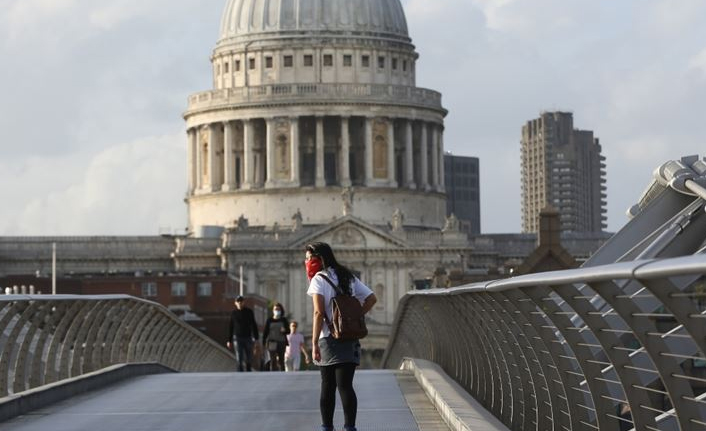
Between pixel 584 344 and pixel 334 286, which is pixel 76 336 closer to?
pixel 334 286

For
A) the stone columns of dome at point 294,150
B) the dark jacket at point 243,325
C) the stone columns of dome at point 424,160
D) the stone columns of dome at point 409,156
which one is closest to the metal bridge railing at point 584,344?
the dark jacket at point 243,325

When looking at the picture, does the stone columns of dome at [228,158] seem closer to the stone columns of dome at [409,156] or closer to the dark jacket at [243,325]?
the stone columns of dome at [409,156]

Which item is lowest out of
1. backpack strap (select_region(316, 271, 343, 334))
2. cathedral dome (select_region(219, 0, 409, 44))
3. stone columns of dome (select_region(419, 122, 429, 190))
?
backpack strap (select_region(316, 271, 343, 334))

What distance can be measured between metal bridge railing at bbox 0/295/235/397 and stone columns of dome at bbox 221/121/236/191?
126050 mm

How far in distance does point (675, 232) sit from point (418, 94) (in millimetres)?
153415

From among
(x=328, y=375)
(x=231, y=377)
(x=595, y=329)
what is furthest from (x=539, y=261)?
(x=595, y=329)

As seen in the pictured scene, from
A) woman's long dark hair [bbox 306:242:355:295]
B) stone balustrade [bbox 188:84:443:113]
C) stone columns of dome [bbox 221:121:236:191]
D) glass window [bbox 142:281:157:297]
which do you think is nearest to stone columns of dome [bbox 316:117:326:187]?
stone balustrade [bbox 188:84:443:113]

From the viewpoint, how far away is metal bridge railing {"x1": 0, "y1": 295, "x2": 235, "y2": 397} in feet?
70.8

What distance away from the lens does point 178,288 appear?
128m

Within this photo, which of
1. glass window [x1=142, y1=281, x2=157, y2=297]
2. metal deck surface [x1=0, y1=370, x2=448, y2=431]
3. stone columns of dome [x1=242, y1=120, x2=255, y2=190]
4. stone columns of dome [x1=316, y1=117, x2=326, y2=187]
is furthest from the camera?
stone columns of dome [x1=242, y1=120, x2=255, y2=190]

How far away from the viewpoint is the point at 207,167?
17100 cm

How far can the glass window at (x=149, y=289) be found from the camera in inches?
4996

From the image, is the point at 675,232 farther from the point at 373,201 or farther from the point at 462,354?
the point at 373,201

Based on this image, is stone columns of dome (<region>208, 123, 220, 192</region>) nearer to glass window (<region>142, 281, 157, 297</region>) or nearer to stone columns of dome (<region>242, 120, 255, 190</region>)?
stone columns of dome (<region>242, 120, 255, 190</region>)
